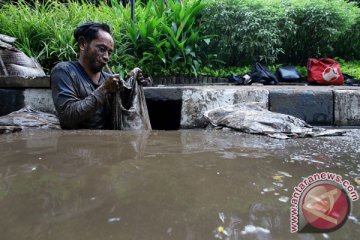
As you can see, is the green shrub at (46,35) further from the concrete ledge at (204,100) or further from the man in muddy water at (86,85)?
the concrete ledge at (204,100)

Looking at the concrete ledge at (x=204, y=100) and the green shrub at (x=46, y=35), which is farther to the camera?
the green shrub at (x=46, y=35)

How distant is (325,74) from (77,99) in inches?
147

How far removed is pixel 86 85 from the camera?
298cm

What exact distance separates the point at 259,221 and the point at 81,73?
8.16ft

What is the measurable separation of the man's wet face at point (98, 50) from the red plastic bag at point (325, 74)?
131 inches

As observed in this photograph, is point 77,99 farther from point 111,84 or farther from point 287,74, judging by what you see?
point 287,74

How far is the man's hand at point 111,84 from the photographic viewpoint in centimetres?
270

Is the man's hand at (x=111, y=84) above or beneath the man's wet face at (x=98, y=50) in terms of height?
beneath

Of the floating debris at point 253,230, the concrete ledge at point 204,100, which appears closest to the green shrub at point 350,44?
the concrete ledge at point 204,100

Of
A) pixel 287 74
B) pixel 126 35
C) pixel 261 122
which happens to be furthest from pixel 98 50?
pixel 287 74

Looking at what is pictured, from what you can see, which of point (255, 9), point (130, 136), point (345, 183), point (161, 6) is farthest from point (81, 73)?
point (255, 9)

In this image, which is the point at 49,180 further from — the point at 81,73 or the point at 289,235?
the point at 81,73

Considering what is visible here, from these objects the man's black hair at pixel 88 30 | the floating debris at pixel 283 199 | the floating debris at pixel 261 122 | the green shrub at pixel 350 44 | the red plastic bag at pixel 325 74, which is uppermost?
the green shrub at pixel 350 44

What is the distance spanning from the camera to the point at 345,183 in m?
1.28
